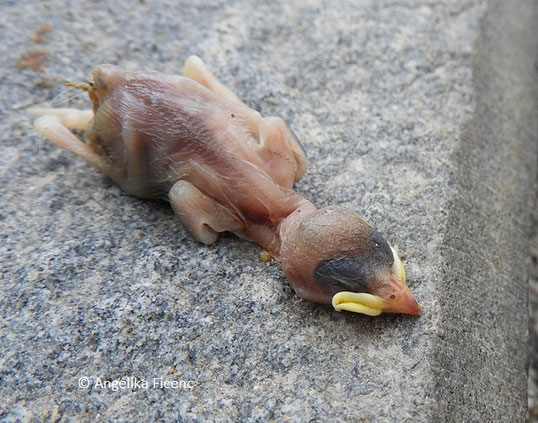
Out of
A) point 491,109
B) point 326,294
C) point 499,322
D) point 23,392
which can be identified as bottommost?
point 23,392

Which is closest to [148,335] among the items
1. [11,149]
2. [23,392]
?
[23,392]

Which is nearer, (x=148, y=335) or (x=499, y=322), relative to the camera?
(x=148, y=335)

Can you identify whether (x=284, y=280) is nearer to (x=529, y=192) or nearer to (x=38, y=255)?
(x=38, y=255)

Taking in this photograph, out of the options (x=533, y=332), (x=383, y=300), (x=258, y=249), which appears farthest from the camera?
(x=533, y=332)

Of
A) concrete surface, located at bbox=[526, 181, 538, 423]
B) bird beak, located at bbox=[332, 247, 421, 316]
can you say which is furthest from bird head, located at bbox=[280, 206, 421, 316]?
concrete surface, located at bbox=[526, 181, 538, 423]

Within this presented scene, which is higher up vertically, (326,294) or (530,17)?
(530,17)

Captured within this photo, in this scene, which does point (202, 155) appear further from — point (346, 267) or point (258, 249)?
point (346, 267)

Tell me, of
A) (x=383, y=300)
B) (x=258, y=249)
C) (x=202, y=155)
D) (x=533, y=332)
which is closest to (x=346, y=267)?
(x=383, y=300)
